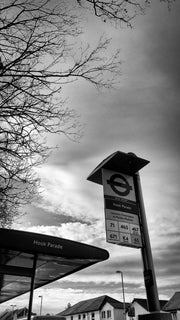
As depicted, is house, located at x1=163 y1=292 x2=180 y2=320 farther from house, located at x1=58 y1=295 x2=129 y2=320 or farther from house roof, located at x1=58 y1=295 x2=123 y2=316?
house roof, located at x1=58 y1=295 x2=123 y2=316

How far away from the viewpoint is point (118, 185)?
469 centimetres

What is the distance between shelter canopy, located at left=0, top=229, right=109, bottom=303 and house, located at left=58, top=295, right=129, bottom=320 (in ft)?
175

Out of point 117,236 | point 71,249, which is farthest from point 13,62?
point 71,249

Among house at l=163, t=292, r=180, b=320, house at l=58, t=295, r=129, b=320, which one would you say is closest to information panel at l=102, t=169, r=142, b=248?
house at l=163, t=292, r=180, b=320

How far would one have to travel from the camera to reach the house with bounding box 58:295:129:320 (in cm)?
5409

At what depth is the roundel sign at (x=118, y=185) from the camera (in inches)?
182

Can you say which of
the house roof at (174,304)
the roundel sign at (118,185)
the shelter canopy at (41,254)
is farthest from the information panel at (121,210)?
the house roof at (174,304)

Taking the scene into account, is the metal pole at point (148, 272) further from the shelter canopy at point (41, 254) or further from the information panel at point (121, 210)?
the shelter canopy at point (41, 254)

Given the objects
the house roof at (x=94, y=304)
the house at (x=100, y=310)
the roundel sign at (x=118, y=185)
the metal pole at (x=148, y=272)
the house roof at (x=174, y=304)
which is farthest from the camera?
the house roof at (x=94, y=304)

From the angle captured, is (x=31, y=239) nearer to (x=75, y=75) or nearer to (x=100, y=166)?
(x=100, y=166)

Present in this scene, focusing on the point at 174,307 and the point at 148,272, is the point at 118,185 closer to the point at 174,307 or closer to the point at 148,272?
the point at 148,272

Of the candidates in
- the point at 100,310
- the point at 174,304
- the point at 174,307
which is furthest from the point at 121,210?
the point at 100,310

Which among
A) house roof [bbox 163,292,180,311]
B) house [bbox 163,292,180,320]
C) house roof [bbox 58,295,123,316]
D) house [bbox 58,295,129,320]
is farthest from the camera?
house roof [bbox 58,295,123,316]

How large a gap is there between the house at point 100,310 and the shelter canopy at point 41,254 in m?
53.3
